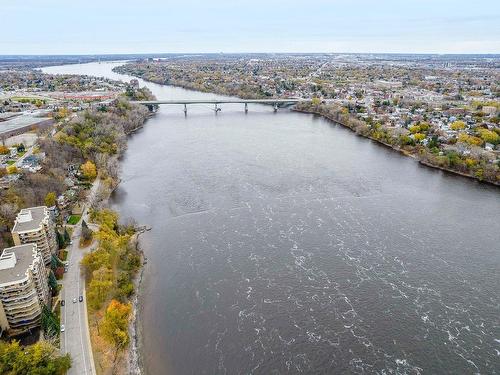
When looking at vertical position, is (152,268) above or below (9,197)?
below

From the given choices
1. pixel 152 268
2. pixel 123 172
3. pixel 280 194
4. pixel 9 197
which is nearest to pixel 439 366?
pixel 152 268

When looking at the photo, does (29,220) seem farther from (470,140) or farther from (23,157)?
(470,140)

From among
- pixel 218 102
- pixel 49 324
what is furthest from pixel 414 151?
pixel 49 324

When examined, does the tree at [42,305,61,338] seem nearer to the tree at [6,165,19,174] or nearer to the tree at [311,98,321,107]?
the tree at [6,165,19,174]

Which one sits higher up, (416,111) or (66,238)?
(416,111)

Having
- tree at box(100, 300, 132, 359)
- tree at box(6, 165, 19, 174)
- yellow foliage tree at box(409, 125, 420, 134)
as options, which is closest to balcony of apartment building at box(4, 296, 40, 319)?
tree at box(100, 300, 132, 359)

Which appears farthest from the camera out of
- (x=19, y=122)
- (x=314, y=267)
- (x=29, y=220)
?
(x=19, y=122)

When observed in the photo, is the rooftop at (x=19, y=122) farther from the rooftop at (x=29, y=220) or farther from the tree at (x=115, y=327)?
the tree at (x=115, y=327)

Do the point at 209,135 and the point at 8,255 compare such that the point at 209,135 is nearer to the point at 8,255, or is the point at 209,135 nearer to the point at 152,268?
the point at 152,268

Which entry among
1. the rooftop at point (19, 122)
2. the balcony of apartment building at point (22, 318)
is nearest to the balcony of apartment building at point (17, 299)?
the balcony of apartment building at point (22, 318)
